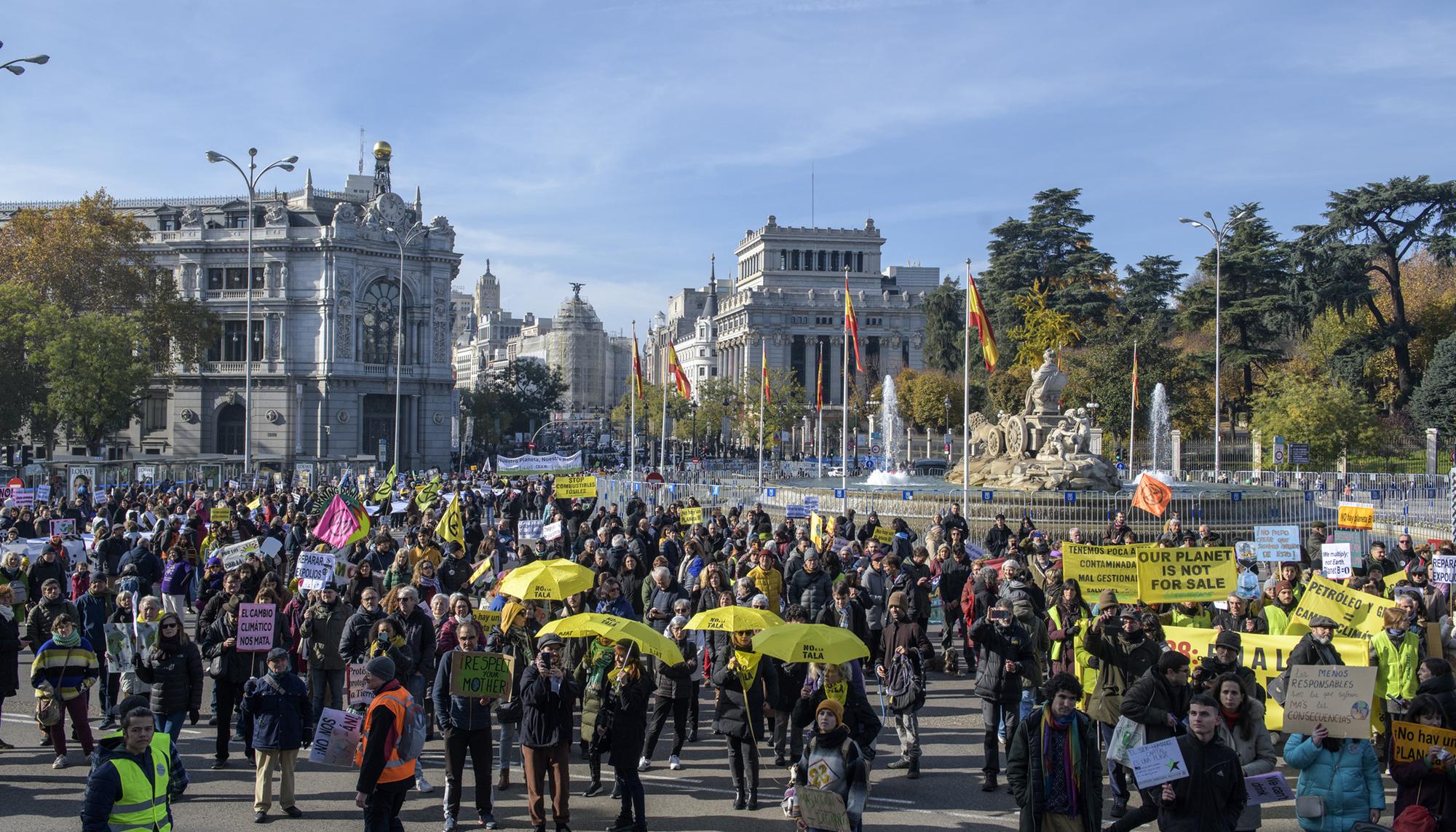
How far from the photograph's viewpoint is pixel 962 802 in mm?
9961

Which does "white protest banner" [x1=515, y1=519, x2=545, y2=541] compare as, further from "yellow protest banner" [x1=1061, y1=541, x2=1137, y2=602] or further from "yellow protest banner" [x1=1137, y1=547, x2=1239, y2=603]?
"yellow protest banner" [x1=1137, y1=547, x2=1239, y2=603]

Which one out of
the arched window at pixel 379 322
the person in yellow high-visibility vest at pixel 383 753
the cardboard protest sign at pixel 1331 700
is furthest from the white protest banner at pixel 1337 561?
the arched window at pixel 379 322

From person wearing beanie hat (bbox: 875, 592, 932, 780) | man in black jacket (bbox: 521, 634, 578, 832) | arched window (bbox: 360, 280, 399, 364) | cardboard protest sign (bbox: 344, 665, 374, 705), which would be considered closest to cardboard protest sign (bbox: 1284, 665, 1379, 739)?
person wearing beanie hat (bbox: 875, 592, 932, 780)

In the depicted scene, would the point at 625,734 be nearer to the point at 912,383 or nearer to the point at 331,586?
the point at 331,586

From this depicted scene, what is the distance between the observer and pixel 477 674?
9.22 metres

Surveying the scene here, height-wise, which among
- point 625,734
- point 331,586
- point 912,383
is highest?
point 912,383

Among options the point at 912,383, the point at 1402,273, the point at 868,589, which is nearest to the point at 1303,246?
the point at 1402,273

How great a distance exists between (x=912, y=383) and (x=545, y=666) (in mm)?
77664

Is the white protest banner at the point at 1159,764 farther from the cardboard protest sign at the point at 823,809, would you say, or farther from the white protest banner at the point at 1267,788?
the cardboard protest sign at the point at 823,809

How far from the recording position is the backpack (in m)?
7.84

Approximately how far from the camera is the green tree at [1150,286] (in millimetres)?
68312

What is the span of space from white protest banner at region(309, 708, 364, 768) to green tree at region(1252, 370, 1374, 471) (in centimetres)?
4371

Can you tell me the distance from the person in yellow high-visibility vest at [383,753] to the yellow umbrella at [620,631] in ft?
6.23

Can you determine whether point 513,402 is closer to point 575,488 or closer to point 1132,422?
point 1132,422
